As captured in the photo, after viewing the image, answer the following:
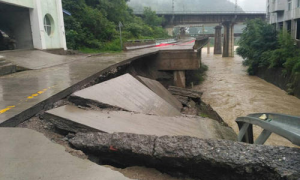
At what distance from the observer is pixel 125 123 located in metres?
4.05

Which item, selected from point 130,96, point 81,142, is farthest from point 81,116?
point 130,96

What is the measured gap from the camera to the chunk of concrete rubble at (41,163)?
235 centimetres

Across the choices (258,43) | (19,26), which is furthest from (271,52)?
(19,26)

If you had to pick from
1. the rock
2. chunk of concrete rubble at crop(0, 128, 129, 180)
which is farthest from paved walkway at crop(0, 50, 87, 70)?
chunk of concrete rubble at crop(0, 128, 129, 180)

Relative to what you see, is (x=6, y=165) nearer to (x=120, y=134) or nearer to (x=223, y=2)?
(x=120, y=134)

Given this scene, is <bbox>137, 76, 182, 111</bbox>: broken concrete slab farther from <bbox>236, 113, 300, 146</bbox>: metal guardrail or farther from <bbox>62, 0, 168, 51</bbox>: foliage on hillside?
<bbox>62, 0, 168, 51</bbox>: foliage on hillside

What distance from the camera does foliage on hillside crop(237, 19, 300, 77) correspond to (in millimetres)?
19875

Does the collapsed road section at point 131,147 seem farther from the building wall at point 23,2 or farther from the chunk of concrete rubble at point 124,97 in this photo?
the building wall at point 23,2

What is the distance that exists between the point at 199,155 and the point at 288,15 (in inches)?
1149

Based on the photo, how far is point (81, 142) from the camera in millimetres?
3230

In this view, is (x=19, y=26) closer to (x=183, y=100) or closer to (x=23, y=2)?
(x=23, y=2)

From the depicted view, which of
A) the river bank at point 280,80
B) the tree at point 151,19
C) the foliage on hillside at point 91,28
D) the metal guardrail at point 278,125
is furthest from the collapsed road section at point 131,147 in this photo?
the tree at point 151,19

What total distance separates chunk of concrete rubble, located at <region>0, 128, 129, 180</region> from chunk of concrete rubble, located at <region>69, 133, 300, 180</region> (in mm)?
471

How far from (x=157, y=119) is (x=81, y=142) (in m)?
1.77
